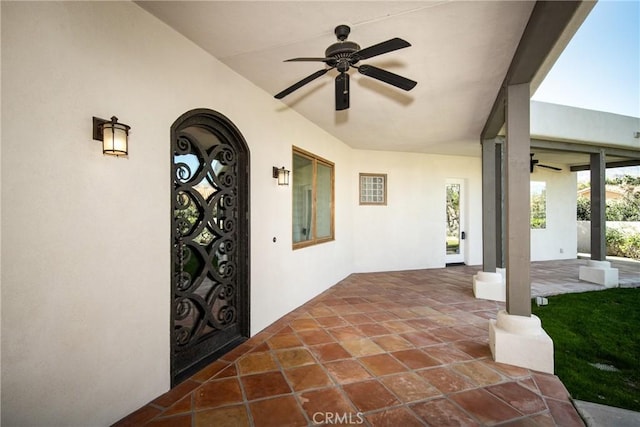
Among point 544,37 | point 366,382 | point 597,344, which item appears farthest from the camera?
point 597,344

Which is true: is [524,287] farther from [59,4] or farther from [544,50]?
[59,4]

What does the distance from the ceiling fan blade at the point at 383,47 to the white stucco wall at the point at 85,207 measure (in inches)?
58.0

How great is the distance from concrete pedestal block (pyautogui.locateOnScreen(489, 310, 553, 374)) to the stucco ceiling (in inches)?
98.4

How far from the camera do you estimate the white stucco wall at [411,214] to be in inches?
268

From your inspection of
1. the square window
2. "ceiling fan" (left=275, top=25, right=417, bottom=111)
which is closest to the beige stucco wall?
"ceiling fan" (left=275, top=25, right=417, bottom=111)

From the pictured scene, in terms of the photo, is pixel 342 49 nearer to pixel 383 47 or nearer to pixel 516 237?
pixel 383 47

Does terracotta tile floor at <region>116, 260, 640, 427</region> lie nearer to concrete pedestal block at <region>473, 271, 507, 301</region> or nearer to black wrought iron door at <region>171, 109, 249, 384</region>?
black wrought iron door at <region>171, 109, 249, 384</region>

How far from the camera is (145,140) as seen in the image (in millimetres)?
2148

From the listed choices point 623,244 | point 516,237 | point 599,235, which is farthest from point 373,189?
point 623,244

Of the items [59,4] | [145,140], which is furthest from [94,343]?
[59,4]

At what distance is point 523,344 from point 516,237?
0.97m

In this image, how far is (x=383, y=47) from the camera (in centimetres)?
201

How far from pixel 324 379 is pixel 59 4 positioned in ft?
10.0

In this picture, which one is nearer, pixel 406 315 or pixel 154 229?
pixel 154 229
